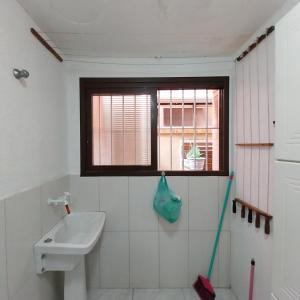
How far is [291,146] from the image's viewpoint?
86 cm

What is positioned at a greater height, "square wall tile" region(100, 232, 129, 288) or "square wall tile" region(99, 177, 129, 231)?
"square wall tile" region(99, 177, 129, 231)

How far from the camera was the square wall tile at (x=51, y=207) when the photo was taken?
5.20 feet

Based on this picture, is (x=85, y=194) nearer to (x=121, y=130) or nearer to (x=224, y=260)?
(x=121, y=130)

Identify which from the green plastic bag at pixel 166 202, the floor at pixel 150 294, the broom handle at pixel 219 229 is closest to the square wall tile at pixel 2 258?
the floor at pixel 150 294

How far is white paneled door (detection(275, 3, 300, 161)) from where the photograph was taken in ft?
2.71

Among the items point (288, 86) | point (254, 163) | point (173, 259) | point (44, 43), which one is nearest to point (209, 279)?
point (173, 259)

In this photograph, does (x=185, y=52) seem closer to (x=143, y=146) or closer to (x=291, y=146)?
(x=143, y=146)

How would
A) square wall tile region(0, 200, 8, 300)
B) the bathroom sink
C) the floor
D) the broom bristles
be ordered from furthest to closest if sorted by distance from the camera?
the floor < the broom bristles < the bathroom sink < square wall tile region(0, 200, 8, 300)

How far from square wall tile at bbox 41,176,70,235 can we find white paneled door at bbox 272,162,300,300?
1452 millimetres

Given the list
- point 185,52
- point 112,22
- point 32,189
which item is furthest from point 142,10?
point 32,189

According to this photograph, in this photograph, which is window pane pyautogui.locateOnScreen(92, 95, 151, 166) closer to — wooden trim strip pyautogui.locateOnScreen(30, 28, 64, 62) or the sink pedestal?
wooden trim strip pyautogui.locateOnScreen(30, 28, 64, 62)

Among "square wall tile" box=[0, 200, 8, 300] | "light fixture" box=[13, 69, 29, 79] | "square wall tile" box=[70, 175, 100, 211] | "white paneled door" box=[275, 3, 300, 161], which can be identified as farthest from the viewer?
"square wall tile" box=[70, 175, 100, 211]

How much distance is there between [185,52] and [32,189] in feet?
5.41

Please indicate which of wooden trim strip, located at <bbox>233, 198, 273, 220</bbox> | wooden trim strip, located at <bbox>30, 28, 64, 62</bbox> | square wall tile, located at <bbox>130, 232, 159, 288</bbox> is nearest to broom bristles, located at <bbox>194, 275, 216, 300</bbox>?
square wall tile, located at <bbox>130, 232, 159, 288</bbox>
